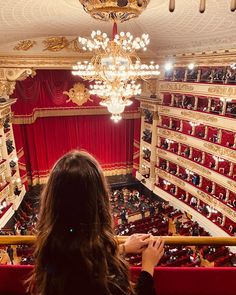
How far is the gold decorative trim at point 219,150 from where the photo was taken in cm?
1109

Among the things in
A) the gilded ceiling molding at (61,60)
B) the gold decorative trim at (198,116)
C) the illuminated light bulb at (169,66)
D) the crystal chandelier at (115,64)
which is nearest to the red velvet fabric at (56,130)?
the gilded ceiling molding at (61,60)

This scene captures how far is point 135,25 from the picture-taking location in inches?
404

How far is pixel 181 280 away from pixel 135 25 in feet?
32.5

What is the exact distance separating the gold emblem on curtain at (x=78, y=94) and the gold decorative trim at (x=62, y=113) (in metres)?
0.62

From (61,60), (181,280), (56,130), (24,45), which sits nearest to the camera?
(181,280)

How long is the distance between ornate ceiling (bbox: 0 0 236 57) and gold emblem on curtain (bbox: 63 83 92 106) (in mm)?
2646

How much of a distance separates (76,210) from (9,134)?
13.5m

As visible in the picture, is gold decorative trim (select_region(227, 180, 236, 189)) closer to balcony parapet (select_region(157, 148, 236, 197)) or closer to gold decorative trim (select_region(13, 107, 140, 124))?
balcony parapet (select_region(157, 148, 236, 197))

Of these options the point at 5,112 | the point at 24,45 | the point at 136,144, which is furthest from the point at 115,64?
the point at 136,144

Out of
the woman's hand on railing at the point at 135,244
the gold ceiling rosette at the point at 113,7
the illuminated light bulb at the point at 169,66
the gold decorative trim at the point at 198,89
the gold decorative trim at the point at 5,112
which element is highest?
the gold ceiling rosette at the point at 113,7

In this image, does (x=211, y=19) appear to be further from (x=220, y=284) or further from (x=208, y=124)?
(x=220, y=284)

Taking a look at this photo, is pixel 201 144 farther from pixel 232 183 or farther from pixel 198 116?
pixel 232 183

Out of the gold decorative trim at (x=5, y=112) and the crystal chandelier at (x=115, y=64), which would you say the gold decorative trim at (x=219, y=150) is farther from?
the gold decorative trim at (x=5, y=112)

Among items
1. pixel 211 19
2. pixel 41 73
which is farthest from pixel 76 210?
pixel 41 73
